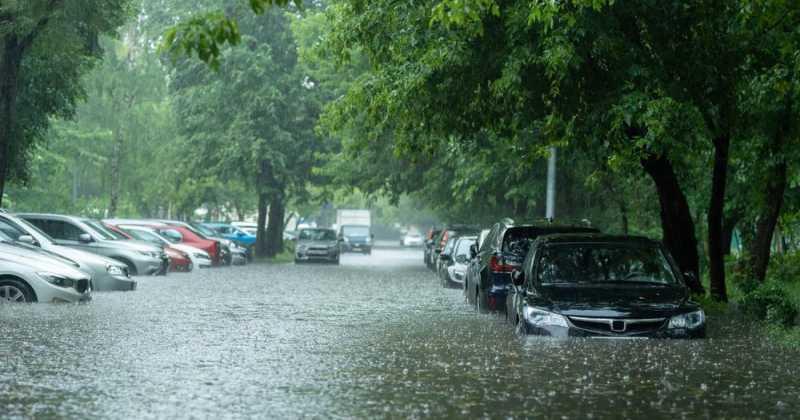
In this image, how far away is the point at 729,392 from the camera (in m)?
10.5

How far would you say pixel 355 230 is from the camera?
85.9 meters

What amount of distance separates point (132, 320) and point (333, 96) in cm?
3848

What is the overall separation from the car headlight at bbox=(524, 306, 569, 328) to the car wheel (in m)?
9.31

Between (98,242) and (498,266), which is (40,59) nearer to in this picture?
(98,242)

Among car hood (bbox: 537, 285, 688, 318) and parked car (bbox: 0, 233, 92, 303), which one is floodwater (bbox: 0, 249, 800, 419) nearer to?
car hood (bbox: 537, 285, 688, 318)

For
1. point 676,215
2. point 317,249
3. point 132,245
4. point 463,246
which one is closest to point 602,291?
point 676,215

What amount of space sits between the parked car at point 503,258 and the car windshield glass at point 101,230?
13256 mm

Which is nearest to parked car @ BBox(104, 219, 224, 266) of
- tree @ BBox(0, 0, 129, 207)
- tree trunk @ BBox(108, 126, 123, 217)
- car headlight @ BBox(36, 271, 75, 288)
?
tree @ BBox(0, 0, 129, 207)

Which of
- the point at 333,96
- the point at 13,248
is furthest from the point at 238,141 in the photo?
the point at 13,248

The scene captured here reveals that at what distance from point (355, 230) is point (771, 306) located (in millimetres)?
68219

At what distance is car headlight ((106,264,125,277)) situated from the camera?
25500mm

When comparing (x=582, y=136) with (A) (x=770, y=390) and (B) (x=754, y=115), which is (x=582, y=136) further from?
(A) (x=770, y=390)

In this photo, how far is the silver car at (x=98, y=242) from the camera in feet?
95.2

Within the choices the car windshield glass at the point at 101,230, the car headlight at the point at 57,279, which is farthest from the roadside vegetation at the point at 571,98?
the car headlight at the point at 57,279
